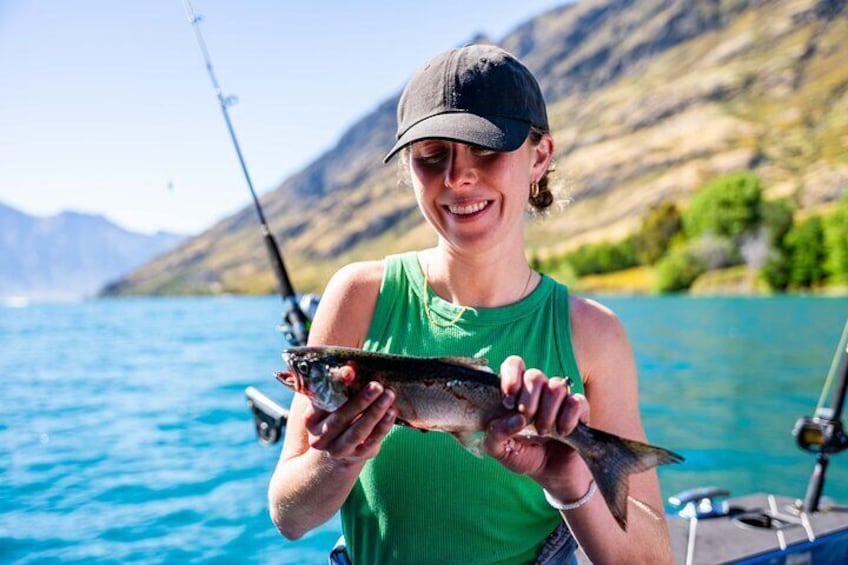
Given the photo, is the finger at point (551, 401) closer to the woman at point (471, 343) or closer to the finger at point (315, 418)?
the woman at point (471, 343)

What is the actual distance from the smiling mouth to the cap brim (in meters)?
0.23

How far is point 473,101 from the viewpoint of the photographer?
2.55 metres

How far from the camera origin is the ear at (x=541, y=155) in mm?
2895

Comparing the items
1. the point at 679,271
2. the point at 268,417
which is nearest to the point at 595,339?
the point at 268,417

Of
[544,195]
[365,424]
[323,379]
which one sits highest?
[544,195]

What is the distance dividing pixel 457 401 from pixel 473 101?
3.52ft

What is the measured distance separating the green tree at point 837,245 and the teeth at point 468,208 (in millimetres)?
93949

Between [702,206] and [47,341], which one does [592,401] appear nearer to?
[47,341]

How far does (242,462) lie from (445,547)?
11108 millimetres

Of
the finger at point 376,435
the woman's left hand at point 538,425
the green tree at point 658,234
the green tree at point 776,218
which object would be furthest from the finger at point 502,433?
the green tree at point 658,234

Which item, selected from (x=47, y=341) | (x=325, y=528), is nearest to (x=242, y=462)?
(x=325, y=528)

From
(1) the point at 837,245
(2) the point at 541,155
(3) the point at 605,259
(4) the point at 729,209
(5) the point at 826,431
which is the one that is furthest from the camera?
(3) the point at 605,259

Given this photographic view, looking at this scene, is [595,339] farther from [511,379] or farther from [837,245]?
[837,245]

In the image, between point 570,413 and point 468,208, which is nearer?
point 570,413
